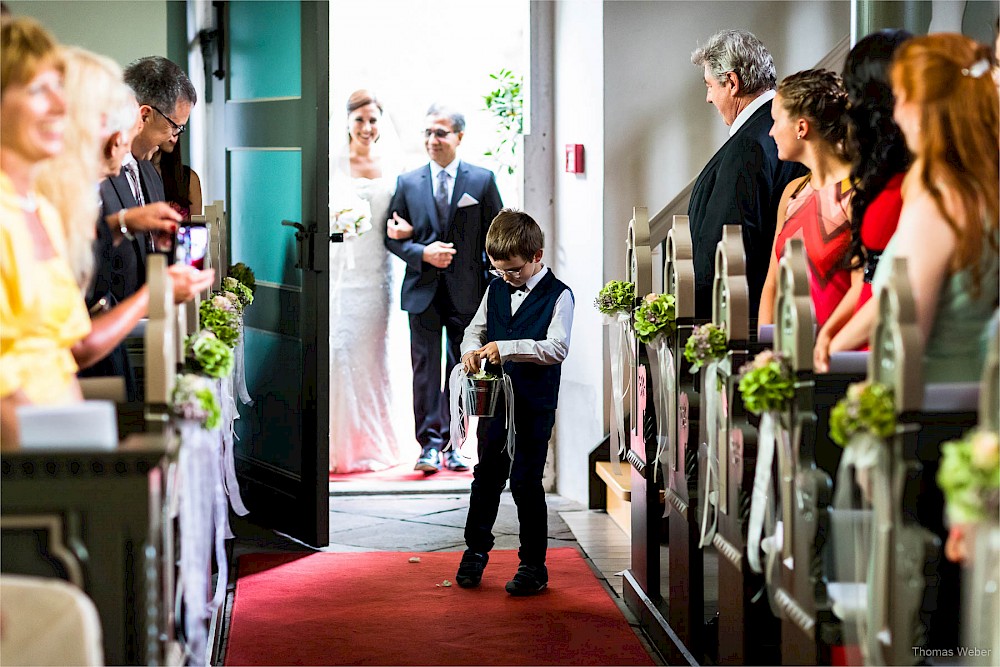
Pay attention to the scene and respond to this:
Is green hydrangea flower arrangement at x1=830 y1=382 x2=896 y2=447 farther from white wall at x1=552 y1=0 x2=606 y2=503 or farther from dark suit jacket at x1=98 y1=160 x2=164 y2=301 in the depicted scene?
white wall at x1=552 y1=0 x2=606 y2=503

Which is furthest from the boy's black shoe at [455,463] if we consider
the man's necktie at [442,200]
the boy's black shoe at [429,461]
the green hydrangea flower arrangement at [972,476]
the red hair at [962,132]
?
the green hydrangea flower arrangement at [972,476]

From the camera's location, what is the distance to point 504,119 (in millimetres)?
6621

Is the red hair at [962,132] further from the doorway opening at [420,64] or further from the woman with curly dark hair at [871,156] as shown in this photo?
the doorway opening at [420,64]

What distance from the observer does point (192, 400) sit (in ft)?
8.39

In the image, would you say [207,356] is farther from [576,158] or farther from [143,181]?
[576,158]

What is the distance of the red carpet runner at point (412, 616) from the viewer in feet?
11.7

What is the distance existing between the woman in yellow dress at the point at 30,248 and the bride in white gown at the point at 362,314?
401 cm

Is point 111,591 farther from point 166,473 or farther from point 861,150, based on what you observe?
point 861,150

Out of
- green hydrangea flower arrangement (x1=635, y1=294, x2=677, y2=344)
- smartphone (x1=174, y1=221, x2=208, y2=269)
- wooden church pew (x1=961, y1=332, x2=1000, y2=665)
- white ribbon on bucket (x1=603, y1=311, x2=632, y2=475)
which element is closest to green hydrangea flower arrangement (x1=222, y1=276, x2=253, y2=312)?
smartphone (x1=174, y1=221, x2=208, y2=269)

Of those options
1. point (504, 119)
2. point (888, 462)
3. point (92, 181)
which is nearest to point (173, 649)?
point (92, 181)

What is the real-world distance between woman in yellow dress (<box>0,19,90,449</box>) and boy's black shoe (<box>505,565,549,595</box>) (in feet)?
6.88

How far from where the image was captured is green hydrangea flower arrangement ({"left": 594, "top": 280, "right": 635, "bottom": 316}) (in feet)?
13.2

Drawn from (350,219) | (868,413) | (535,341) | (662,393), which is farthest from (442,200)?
(868,413)

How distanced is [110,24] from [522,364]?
301 centimetres
